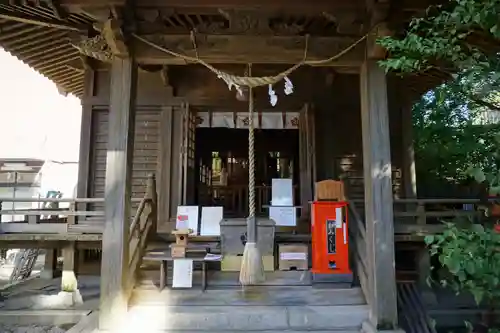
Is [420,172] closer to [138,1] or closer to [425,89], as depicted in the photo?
[425,89]

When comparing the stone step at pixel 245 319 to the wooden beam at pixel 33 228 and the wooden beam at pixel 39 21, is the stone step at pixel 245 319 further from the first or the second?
the wooden beam at pixel 39 21

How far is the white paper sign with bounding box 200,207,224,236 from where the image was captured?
6.17 m

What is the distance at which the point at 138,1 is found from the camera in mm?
4105

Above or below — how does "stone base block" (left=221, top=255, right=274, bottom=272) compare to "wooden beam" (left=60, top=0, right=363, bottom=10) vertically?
below

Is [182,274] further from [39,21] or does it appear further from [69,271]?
[39,21]

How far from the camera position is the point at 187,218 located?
20.3 ft

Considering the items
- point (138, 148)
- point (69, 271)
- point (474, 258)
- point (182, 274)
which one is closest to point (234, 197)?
point (138, 148)

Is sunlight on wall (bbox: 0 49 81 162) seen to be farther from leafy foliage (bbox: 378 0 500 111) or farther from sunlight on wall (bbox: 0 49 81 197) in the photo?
leafy foliage (bbox: 378 0 500 111)

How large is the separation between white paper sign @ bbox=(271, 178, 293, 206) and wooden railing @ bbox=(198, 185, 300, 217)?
1.88 meters

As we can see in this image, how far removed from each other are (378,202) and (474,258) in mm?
2002

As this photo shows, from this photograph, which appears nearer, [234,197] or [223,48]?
[223,48]

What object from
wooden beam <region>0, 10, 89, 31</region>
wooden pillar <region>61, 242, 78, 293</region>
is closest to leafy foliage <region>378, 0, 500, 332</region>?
wooden beam <region>0, 10, 89, 31</region>

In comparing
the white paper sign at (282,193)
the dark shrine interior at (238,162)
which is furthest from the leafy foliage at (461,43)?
the dark shrine interior at (238,162)

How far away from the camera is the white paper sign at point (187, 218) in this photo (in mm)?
6148
